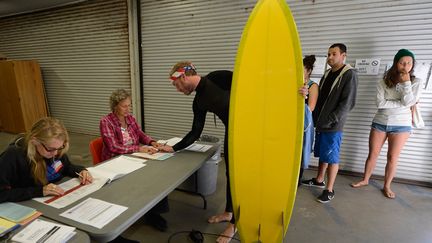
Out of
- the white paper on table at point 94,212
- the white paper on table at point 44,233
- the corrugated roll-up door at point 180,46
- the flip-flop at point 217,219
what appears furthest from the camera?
the corrugated roll-up door at point 180,46

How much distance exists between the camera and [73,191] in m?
1.24

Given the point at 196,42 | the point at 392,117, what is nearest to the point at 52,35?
the point at 196,42

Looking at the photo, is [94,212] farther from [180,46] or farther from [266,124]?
[180,46]

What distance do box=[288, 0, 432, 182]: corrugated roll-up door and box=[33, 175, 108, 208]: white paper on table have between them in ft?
9.75

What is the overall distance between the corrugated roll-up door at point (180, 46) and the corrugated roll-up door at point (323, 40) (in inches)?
0.5

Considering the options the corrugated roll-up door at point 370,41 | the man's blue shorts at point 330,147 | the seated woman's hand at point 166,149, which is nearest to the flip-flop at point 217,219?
the seated woman's hand at point 166,149

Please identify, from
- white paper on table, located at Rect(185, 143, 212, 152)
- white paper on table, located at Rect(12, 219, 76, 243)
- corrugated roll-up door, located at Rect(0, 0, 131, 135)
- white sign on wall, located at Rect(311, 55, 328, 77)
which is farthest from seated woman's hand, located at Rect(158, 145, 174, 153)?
corrugated roll-up door, located at Rect(0, 0, 131, 135)

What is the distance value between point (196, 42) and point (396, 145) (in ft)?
10.1

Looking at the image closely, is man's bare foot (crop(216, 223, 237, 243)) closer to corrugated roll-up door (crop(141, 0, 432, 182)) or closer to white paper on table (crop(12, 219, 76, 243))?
white paper on table (crop(12, 219, 76, 243))

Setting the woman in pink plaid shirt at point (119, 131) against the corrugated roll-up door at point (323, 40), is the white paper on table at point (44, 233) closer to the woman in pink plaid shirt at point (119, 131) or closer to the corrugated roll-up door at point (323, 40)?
the woman in pink plaid shirt at point (119, 131)

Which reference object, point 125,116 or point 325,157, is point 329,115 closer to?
point 325,157

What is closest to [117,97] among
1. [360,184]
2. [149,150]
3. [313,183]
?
[149,150]

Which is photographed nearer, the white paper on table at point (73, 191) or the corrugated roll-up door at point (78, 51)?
the white paper on table at point (73, 191)

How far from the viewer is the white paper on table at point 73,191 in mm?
1115
